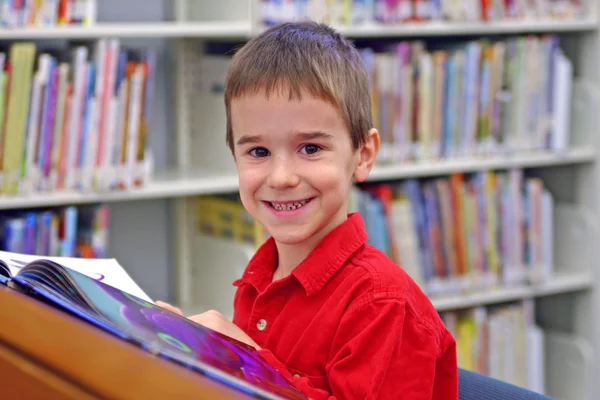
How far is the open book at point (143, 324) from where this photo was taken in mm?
657

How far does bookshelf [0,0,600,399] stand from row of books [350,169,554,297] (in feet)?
0.13

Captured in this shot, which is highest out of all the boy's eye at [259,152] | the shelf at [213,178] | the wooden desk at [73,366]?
the boy's eye at [259,152]

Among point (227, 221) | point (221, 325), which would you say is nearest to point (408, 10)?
point (227, 221)

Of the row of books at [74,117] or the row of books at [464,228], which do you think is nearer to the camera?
the row of books at [74,117]

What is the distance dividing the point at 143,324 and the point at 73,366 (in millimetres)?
175

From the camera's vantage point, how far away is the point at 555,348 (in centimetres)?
296

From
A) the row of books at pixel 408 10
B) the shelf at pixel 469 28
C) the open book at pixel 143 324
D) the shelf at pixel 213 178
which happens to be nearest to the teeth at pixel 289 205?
the open book at pixel 143 324

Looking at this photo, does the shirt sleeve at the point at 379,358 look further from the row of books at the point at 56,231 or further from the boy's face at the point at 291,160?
the row of books at the point at 56,231

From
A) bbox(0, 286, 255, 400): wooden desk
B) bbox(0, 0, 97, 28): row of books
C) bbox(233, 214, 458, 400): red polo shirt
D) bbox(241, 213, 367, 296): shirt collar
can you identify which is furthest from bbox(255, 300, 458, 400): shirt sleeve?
bbox(0, 0, 97, 28): row of books

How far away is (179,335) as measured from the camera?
733 mm

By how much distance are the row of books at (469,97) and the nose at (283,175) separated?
135 cm

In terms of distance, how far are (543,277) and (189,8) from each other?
135cm

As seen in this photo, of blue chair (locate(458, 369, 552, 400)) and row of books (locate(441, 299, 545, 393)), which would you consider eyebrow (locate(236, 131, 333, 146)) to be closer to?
blue chair (locate(458, 369, 552, 400))

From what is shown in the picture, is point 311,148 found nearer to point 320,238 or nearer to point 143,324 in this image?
point 320,238
